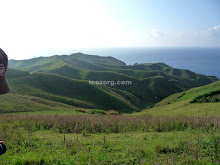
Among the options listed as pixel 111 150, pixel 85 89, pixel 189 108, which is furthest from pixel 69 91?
pixel 111 150

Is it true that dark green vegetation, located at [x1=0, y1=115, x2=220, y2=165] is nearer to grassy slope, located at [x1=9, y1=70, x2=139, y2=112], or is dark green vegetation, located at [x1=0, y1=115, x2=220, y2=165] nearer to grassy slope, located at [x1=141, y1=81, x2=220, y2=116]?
grassy slope, located at [x1=141, y1=81, x2=220, y2=116]

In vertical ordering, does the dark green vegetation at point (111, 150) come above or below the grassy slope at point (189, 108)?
above

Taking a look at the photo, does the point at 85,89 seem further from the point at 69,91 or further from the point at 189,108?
the point at 189,108

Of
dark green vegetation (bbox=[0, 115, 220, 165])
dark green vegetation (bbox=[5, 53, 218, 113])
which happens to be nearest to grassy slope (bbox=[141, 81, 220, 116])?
dark green vegetation (bbox=[0, 115, 220, 165])

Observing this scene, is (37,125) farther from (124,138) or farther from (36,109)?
(36,109)

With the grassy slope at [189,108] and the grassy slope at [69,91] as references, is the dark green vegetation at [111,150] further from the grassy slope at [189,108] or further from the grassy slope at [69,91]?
the grassy slope at [69,91]

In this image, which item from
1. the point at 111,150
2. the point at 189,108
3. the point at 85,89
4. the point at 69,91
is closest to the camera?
the point at 111,150

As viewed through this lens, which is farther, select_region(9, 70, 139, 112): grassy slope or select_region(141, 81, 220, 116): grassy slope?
select_region(9, 70, 139, 112): grassy slope

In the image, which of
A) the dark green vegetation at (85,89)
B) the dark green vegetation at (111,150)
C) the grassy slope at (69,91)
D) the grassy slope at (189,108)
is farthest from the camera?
the grassy slope at (69,91)

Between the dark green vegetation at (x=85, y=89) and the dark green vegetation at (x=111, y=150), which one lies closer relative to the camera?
the dark green vegetation at (x=111, y=150)

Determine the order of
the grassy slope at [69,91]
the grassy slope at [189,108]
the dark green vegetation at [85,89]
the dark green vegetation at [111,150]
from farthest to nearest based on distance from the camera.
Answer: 1. the grassy slope at [69,91]
2. the dark green vegetation at [85,89]
3. the grassy slope at [189,108]
4. the dark green vegetation at [111,150]

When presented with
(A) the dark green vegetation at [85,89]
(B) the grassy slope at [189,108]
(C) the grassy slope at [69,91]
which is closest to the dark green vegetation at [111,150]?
(B) the grassy slope at [189,108]

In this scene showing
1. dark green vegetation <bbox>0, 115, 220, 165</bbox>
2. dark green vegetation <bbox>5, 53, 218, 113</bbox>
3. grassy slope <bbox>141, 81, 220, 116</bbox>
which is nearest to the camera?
dark green vegetation <bbox>0, 115, 220, 165</bbox>

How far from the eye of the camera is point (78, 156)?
580cm
